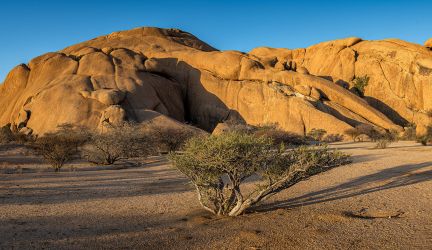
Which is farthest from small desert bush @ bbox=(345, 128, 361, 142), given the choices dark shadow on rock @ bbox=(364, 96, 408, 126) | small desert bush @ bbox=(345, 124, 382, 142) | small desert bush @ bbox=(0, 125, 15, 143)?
small desert bush @ bbox=(0, 125, 15, 143)

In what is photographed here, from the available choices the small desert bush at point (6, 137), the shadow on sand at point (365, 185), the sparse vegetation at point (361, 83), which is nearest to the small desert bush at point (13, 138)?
the small desert bush at point (6, 137)

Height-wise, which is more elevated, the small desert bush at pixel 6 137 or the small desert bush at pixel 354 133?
the small desert bush at pixel 6 137

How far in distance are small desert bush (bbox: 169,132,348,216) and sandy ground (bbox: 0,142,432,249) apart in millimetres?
799

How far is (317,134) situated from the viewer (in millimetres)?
49188

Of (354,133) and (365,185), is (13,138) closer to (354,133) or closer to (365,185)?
(365,185)

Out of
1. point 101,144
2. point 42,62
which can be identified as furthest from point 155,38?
point 101,144

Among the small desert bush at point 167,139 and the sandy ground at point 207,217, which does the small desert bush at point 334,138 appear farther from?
the sandy ground at point 207,217

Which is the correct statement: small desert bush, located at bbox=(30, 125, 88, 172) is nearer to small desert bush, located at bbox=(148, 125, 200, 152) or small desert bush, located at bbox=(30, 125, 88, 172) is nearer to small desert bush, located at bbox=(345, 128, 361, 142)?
small desert bush, located at bbox=(148, 125, 200, 152)

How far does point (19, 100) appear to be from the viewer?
55812mm

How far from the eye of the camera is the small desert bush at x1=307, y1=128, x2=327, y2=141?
161 feet

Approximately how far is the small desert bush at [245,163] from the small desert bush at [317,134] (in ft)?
131

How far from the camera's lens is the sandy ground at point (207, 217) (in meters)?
7.88

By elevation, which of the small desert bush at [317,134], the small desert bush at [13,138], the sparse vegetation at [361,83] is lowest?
the small desert bush at [317,134]

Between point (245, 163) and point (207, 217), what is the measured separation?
6.03 feet
